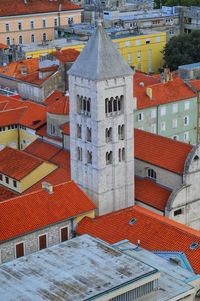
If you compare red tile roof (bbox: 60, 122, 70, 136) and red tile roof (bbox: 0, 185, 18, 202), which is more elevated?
red tile roof (bbox: 60, 122, 70, 136)

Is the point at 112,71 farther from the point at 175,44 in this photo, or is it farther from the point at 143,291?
the point at 175,44

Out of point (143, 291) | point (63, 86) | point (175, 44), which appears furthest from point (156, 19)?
point (143, 291)

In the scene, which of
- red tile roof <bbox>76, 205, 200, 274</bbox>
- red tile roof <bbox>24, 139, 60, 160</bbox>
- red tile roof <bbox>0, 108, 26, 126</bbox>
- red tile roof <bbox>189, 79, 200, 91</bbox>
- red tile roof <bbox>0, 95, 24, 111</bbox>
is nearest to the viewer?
red tile roof <bbox>76, 205, 200, 274</bbox>

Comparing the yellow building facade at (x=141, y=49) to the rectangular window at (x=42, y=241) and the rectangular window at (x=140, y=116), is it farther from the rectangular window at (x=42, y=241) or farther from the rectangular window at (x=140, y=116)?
the rectangular window at (x=42, y=241)

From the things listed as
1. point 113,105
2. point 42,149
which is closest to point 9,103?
point 42,149

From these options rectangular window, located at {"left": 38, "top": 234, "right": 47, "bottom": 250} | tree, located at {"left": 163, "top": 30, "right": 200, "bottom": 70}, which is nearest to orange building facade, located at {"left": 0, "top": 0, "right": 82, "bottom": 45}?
tree, located at {"left": 163, "top": 30, "right": 200, "bottom": 70}

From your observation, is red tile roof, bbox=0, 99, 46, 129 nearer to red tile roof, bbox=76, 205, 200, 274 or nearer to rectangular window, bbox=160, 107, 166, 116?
rectangular window, bbox=160, 107, 166, 116

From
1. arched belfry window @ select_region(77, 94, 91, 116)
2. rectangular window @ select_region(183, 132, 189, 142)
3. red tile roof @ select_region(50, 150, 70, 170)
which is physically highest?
arched belfry window @ select_region(77, 94, 91, 116)
